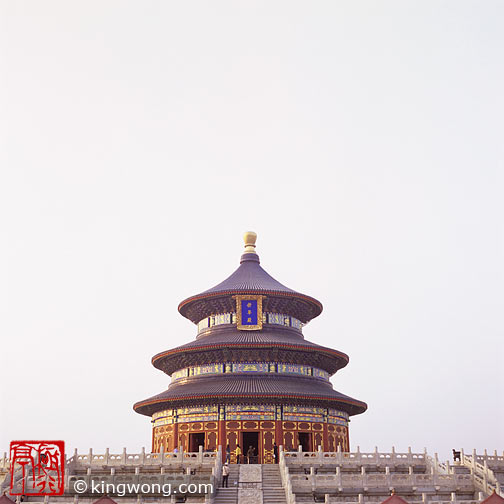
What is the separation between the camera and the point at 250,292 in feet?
165

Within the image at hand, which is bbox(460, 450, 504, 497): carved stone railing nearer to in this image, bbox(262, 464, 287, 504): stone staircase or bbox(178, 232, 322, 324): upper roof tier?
bbox(262, 464, 287, 504): stone staircase

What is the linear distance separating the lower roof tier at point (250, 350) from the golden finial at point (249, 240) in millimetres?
10161

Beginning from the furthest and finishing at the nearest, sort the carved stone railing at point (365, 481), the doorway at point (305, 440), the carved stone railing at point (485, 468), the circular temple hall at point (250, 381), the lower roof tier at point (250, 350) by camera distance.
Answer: the lower roof tier at point (250, 350)
the doorway at point (305, 440)
the circular temple hall at point (250, 381)
the carved stone railing at point (485, 468)
the carved stone railing at point (365, 481)

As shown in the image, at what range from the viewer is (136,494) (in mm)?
29109

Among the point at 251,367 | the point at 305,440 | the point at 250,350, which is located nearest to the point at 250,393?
the point at 251,367

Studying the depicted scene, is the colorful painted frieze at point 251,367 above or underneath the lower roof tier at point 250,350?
underneath

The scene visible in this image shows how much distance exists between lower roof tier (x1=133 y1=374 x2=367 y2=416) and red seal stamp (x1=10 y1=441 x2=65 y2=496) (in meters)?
14.6

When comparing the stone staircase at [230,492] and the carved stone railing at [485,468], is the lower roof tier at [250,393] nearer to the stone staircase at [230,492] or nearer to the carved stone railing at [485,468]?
the stone staircase at [230,492]

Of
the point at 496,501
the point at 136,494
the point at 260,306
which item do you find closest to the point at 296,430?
the point at 260,306

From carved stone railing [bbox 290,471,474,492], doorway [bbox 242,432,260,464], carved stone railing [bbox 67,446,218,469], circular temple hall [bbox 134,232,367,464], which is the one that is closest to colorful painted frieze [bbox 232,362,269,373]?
circular temple hall [bbox 134,232,367,464]

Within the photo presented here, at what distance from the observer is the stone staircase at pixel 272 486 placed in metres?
28.8

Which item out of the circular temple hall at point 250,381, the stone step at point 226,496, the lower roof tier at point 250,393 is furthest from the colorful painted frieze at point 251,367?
the stone step at point 226,496

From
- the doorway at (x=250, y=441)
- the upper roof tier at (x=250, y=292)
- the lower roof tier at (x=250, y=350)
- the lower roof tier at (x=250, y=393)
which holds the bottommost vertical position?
the doorway at (x=250, y=441)

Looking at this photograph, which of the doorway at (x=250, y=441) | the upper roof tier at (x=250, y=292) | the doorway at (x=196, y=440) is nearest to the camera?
the doorway at (x=250, y=441)
